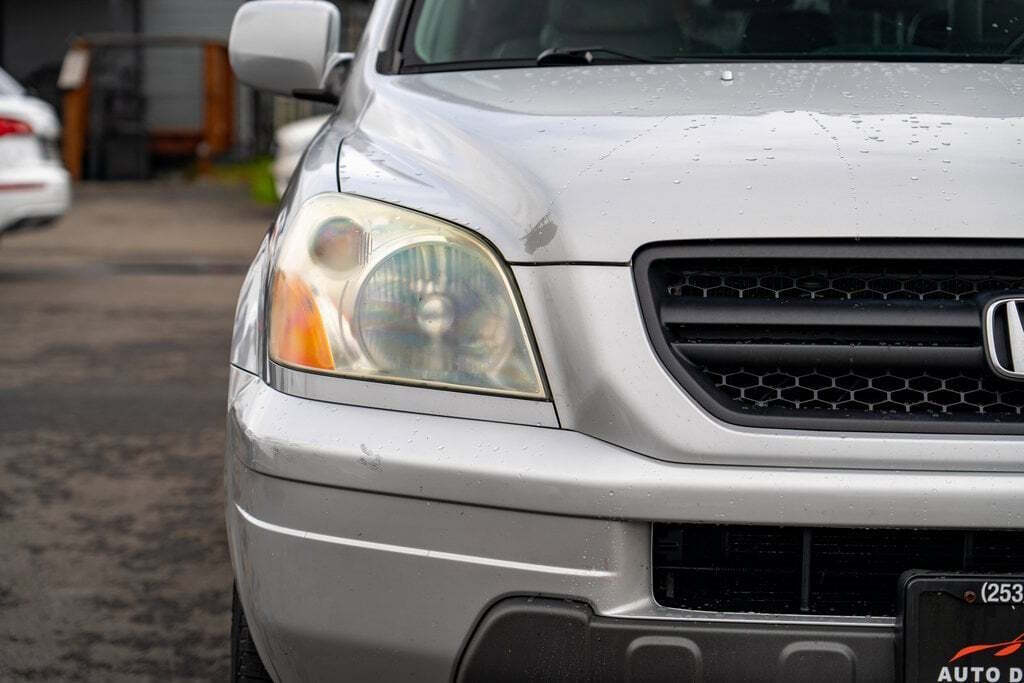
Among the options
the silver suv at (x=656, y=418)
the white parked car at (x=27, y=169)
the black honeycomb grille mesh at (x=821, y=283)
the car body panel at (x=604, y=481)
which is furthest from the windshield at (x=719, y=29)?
the white parked car at (x=27, y=169)

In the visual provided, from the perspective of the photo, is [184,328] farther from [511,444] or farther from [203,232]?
[511,444]

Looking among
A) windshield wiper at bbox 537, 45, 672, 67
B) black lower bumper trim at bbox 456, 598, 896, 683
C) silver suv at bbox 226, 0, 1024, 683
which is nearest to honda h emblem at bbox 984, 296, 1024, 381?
silver suv at bbox 226, 0, 1024, 683

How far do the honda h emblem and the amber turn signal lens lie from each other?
34.8 inches

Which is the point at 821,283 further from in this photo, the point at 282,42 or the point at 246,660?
the point at 282,42

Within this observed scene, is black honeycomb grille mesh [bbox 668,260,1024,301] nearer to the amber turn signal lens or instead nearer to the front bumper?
the front bumper

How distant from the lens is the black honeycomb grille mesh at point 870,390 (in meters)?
2.06

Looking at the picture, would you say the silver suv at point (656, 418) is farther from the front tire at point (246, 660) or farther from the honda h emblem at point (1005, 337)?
the front tire at point (246, 660)

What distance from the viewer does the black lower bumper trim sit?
1.97 meters

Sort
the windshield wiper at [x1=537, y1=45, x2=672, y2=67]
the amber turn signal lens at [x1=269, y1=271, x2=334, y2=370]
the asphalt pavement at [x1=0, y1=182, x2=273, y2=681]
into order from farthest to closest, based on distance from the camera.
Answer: the asphalt pavement at [x1=0, y1=182, x2=273, y2=681]
the windshield wiper at [x1=537, y1=45, x2=672, y2=67]
the amber turn signal lens at [x1=269, y1=271, x2=334, y2=370]

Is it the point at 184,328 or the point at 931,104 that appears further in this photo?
the point at 184,328

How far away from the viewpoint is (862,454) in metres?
1.99

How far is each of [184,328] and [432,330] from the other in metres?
6.03

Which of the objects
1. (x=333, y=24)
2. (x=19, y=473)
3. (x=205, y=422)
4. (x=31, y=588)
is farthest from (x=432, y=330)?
(x=205, y=422)

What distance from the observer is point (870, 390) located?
6.81 ft
